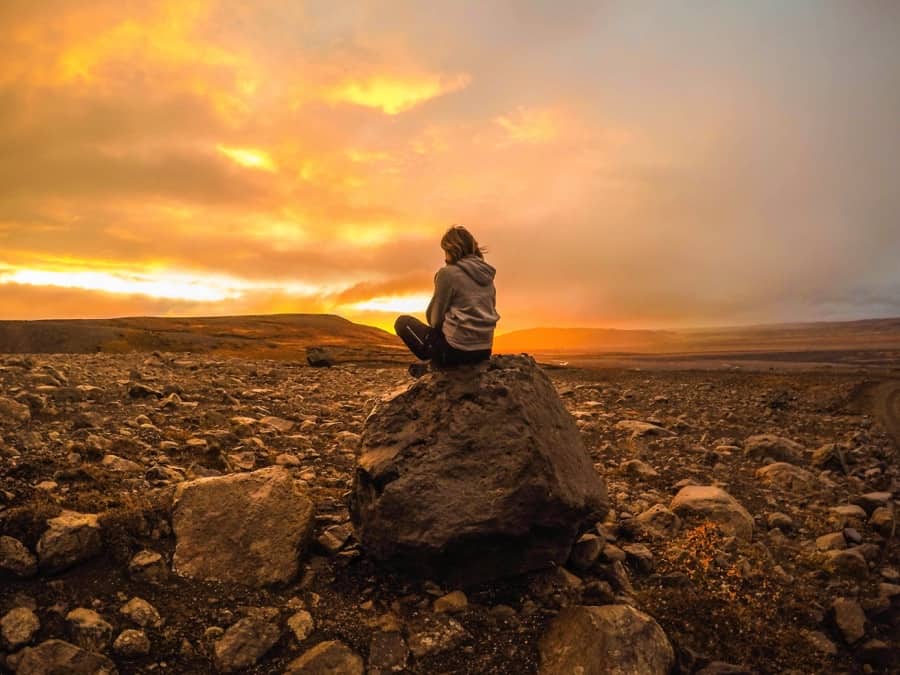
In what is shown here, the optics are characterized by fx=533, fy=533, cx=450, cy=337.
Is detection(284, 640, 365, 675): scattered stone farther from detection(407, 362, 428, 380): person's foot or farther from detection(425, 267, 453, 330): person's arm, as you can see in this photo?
detection(425, 267, 453, 330): person's arm

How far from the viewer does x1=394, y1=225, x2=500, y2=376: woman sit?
6.77m

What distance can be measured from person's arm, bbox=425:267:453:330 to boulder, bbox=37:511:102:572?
441cm

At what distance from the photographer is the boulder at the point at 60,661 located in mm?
4352

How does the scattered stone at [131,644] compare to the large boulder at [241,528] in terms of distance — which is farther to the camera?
the large boulder at [241,528]

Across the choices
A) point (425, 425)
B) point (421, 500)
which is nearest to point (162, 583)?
point (421, 500)

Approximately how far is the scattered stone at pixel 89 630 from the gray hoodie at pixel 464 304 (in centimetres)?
449

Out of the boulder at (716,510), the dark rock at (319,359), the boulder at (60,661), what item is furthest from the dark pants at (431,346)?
the dark rock at (319,359)

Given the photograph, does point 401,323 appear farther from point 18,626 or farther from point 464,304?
point 18,626

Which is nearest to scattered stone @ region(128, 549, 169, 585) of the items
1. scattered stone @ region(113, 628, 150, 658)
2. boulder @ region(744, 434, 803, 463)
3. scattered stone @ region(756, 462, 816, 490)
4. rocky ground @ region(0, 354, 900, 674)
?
rocky ground @ region(0, 354, 900, 674)

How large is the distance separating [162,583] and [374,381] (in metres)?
19.3

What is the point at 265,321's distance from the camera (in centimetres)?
14125

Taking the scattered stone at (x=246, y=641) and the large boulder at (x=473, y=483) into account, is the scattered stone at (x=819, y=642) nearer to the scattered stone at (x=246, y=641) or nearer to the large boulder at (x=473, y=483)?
the large boulder at (x=473, y=483)

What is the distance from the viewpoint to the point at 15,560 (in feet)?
16.9

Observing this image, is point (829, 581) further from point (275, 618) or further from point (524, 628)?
point (275, 618)
